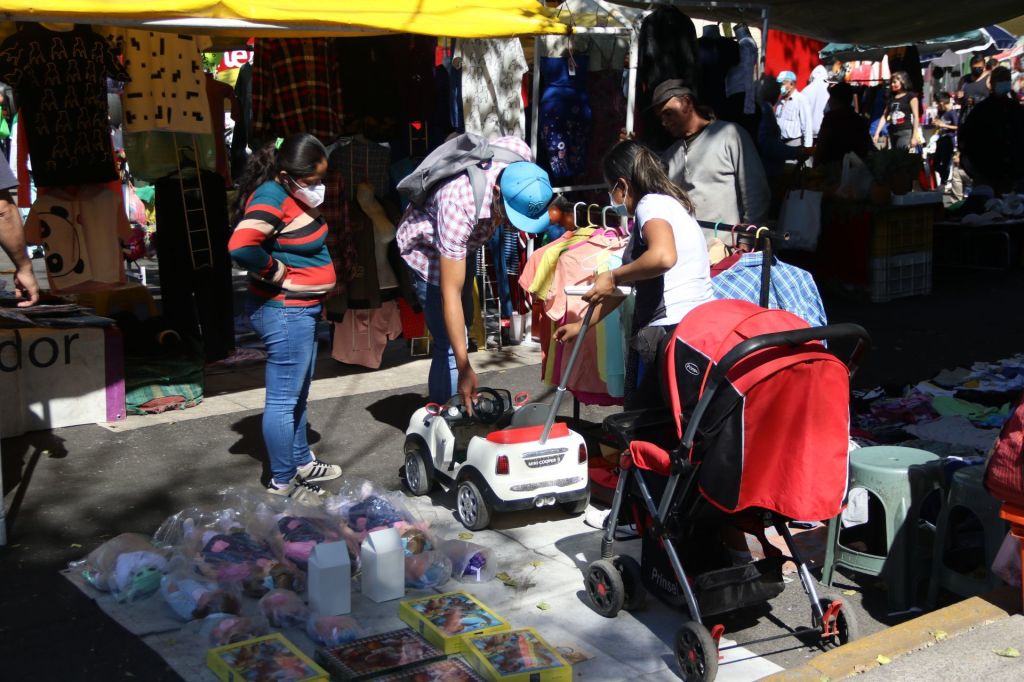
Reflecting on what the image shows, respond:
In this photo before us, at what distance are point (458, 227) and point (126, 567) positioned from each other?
215 cm

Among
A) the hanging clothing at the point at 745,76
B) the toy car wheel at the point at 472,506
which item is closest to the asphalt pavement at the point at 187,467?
the toy car wheel at the point at 472,506

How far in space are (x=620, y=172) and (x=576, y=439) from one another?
4.27ft

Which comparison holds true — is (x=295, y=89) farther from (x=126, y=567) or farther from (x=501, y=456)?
(x=126, y=567)

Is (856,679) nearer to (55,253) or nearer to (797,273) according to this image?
(797,273)

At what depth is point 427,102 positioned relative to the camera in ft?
28.2

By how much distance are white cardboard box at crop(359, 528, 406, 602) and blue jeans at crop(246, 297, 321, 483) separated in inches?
50.1


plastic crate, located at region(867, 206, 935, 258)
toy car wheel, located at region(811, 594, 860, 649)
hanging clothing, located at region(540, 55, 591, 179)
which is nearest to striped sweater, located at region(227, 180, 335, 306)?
toy car wheel, located at region(811, 594, 860, 649)

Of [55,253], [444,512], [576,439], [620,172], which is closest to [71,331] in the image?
[55,253]

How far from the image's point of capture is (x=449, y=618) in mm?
4309

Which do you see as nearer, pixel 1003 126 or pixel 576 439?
pixel 576 439

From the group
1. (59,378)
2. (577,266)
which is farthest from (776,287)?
(59,378)

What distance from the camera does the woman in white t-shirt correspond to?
15.3 feet

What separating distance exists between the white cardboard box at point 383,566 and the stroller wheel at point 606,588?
2.55 feet

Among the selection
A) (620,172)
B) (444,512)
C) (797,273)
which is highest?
(620,172)
